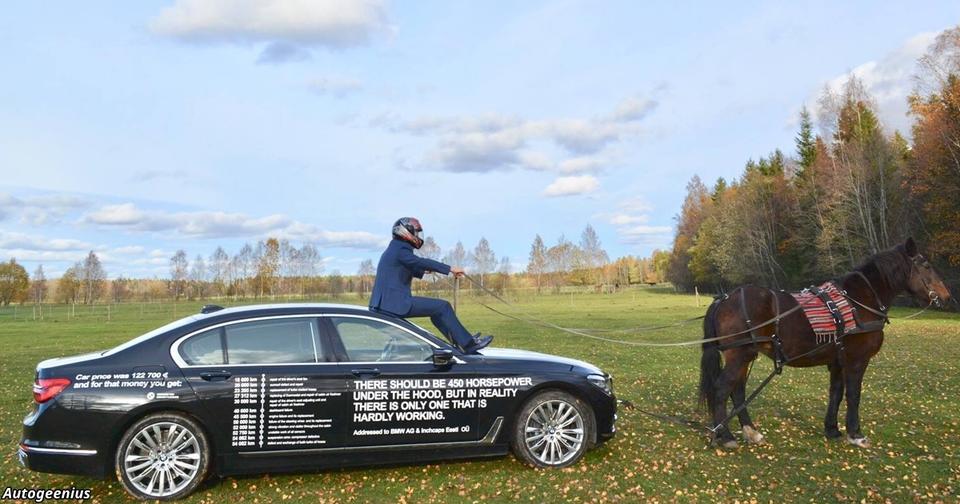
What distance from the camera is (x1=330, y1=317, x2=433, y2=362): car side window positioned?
5.87m

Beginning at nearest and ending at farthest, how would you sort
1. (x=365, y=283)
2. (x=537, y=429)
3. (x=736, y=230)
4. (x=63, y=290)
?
(x=537, y=429)
(x=736, y=230)
(x=365, y=283)
(x=63, y=290)

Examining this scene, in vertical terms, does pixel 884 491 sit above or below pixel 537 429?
below

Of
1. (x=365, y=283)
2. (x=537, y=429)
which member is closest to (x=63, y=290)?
(x=365, y=283)

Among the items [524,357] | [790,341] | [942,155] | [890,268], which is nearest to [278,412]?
[524,357]

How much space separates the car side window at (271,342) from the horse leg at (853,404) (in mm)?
5749

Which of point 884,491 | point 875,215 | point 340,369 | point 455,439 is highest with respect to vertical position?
point 875,215

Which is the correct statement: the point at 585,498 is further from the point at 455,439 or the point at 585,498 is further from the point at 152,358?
the point at 152,358

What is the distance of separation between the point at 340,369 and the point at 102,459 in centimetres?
201

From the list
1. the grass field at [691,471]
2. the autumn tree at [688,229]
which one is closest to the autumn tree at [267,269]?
the autumn tree at [688,229]

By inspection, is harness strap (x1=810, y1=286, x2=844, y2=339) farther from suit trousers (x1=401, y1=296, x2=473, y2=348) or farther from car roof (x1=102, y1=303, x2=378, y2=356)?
car roof (x1=102, y1=303, x2=378, y2=356)

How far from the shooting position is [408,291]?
664 cm

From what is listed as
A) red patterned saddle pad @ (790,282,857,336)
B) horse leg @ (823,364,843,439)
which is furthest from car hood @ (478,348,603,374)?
horse leg @ (823,364,843,439)

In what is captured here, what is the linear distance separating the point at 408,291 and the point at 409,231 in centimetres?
67

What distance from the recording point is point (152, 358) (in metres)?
5.45
